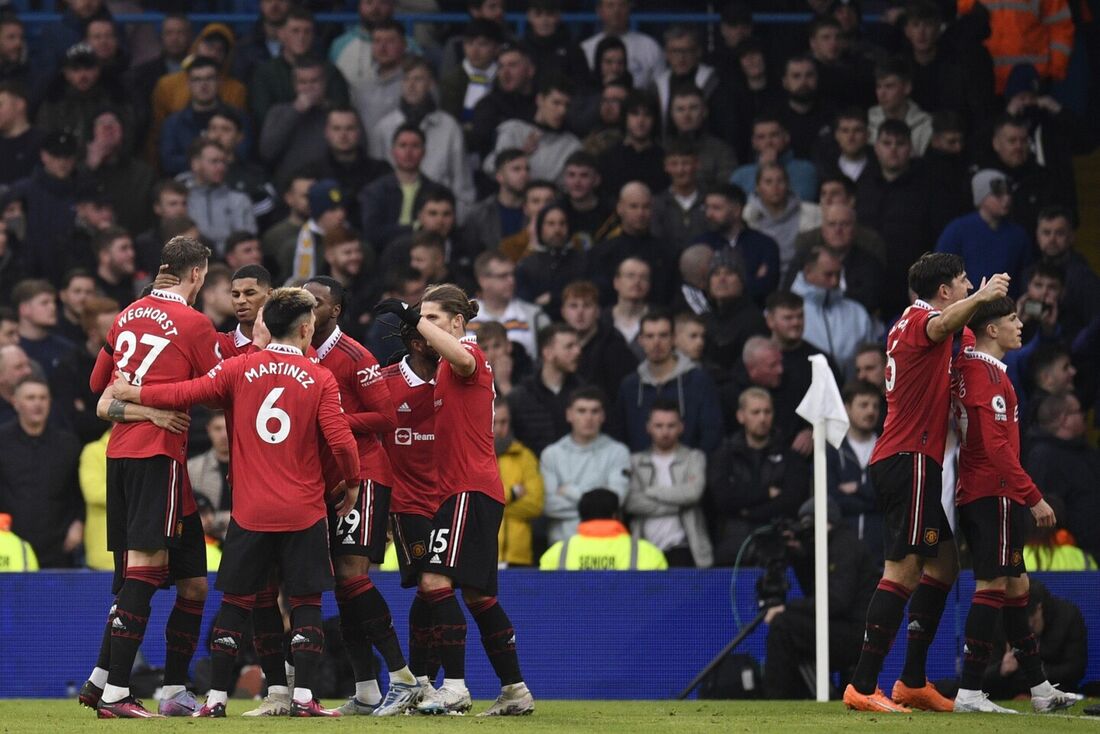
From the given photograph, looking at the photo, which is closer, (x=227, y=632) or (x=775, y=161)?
(x=227, y=632)

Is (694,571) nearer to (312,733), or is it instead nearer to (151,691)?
(151,691)

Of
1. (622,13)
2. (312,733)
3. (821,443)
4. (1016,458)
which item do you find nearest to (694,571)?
(821,443)

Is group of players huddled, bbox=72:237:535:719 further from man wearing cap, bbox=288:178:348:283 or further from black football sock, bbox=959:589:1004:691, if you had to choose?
man wearing cap, bbox=288:178:348:283

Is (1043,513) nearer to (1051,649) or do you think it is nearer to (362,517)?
(1051,649)

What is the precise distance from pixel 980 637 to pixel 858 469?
3543 millimetres

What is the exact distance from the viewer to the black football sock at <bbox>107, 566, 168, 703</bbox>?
9742mm

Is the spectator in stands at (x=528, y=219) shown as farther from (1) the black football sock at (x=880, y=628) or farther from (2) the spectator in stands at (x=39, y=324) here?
(1) the black football sock at (x=880, y=628)

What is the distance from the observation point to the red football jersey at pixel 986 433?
10.5 meters

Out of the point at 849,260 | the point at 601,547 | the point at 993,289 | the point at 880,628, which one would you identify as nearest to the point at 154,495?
the point at 880,628

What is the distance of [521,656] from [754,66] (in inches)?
268

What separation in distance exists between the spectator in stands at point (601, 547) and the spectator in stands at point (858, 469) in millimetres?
1423

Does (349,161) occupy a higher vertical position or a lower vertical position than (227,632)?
higher

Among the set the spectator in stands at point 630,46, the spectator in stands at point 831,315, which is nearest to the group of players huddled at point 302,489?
the spectator in stands at point 831,315

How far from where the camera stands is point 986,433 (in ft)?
34.4
